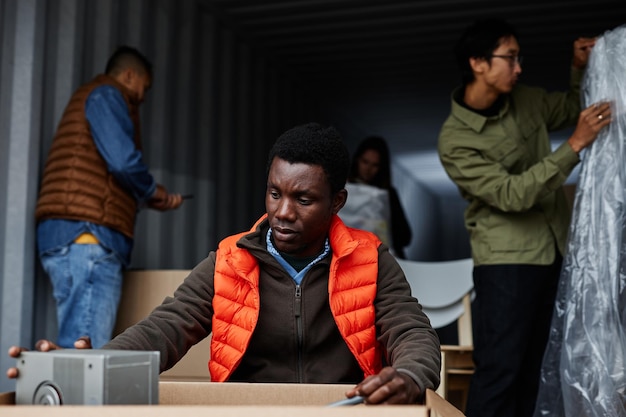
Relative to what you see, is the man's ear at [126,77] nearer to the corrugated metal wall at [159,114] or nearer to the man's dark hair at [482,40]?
the corrugated metal wall at [159,114]

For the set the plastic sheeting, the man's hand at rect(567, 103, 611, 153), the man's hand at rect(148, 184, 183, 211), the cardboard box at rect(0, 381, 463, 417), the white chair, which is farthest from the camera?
the white chair

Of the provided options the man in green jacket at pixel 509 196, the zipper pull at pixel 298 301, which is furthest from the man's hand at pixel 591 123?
the zipper pull at pixel 298 301

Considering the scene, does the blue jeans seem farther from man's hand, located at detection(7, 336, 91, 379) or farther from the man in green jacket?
man's hand, located at detection(7, 336, 91, 379)

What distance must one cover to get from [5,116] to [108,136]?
1.68ft

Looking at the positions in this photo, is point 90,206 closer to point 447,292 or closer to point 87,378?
point 447,292

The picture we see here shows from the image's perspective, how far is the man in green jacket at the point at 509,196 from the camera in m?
2.97

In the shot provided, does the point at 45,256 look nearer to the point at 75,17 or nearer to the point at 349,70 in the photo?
the point at 75,17

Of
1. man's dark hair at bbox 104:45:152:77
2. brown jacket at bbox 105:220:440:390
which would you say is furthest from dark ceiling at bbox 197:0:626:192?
brown jacket at bbox 105:220:440:390

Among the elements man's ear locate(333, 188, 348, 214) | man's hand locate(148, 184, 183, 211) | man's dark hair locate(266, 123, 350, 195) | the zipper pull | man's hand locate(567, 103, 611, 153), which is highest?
man's hand locate(567, 103, 611, 153)

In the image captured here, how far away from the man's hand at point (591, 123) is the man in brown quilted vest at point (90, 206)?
183 centimetres

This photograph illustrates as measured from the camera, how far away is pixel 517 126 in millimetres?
3217

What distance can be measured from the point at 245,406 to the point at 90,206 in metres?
2.53

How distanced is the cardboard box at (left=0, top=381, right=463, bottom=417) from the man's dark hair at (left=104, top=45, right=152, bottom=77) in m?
2.67

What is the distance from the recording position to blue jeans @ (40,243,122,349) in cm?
347
